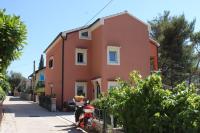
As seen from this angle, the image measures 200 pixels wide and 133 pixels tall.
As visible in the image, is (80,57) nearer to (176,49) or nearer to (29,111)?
(29,111)

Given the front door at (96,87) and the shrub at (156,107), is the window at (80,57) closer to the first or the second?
the front door at (96,87)

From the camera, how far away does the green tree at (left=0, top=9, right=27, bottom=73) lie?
278 inches

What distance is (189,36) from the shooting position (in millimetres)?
45781

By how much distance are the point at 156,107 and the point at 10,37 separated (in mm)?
4167

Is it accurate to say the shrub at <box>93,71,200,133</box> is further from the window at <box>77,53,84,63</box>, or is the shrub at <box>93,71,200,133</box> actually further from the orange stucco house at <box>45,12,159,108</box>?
the window at <box>77,53,84,63</box>

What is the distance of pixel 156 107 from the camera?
29.1 feet

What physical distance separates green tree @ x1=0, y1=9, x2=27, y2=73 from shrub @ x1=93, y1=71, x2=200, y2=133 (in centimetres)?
363

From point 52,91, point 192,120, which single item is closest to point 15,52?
point 192,120

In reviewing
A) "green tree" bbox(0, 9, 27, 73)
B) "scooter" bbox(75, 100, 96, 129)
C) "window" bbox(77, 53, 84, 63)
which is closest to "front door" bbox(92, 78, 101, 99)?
"window" bbox(77, 53, 84, 63)

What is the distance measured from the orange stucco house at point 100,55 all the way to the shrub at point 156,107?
662 inches

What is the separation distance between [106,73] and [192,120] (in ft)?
63.8

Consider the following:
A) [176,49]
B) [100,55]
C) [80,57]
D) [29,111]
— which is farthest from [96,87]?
[176,49]

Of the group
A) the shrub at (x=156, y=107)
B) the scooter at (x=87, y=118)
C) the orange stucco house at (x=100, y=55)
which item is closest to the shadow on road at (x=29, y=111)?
the orange stucco house at (x=100, y=55)

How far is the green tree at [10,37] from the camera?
7059 millimetres
